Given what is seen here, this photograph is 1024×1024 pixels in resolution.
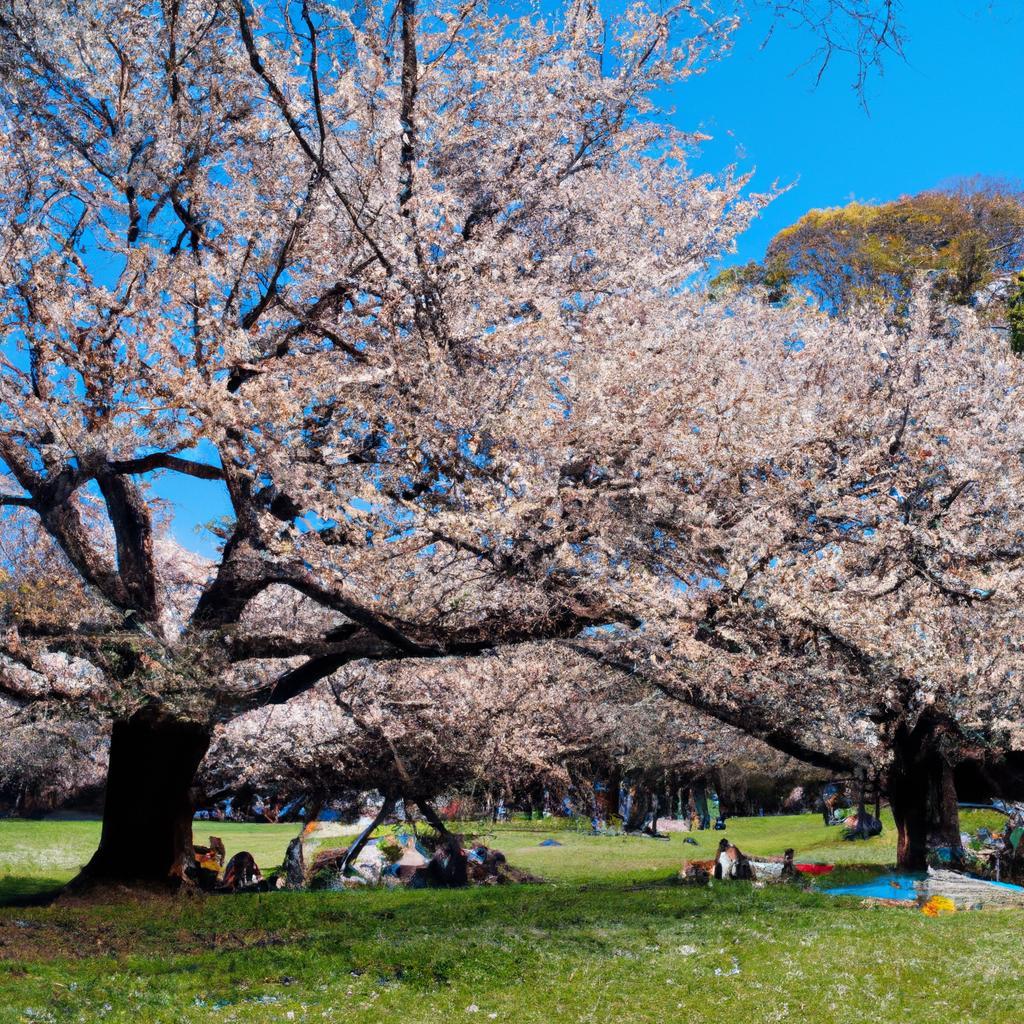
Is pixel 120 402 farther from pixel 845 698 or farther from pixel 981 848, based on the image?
pixel 981 848

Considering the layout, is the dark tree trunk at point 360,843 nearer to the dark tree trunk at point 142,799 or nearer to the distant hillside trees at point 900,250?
the dark tree trunk at point 142,799

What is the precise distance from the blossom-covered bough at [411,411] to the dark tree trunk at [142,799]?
5 cm

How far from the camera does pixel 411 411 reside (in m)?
12.4

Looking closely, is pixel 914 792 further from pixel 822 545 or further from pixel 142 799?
pixel 142 799

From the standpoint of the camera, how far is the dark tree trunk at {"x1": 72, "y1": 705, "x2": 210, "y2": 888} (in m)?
15.6

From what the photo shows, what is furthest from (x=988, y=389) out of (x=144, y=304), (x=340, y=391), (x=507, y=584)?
(x=144, y=304)

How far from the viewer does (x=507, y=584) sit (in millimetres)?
13062

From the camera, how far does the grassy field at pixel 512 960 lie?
8.86 meters

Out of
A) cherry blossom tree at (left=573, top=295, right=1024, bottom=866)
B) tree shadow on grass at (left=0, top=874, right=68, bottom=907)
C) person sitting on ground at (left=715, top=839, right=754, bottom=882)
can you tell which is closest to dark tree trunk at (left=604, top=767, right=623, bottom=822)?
person sitting on ground at (left=715, top=839, right=754, bottom=882)

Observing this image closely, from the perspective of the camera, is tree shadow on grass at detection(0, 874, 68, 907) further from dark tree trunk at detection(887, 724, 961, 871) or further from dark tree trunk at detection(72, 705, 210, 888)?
dark tree trunk at detection(887, 724, 961, 871)

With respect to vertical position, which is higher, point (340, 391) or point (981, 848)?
point (340, 391)

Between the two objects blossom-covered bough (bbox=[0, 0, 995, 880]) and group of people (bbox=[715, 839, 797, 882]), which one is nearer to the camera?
blossom-covered bough (bbox=[0, 0, 995, 880])

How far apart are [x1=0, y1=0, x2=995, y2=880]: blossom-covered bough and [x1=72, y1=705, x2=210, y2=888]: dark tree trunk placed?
5cm

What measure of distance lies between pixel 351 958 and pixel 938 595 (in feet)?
32.2
